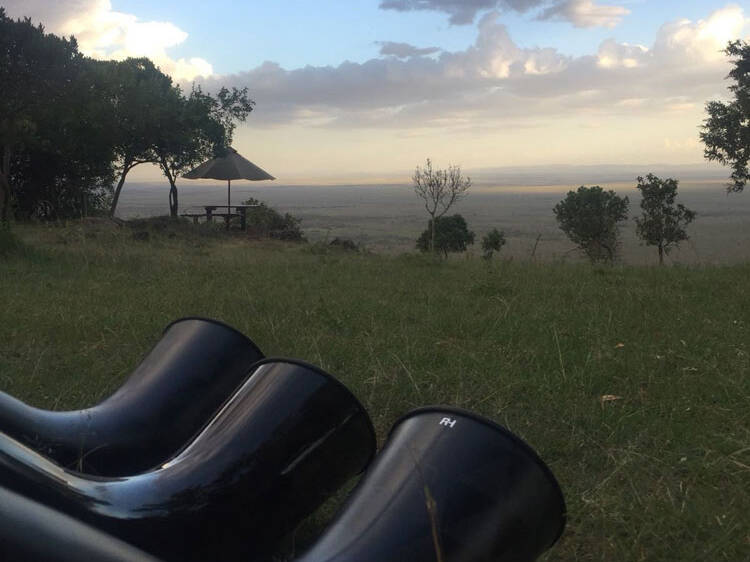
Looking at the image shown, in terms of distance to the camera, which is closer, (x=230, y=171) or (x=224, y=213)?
(x=230, y=171)

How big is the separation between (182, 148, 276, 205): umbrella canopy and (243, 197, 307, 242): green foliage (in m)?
1.18

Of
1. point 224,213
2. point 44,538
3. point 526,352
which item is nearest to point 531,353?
point 526,352

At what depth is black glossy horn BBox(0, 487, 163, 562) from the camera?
941 millimetres

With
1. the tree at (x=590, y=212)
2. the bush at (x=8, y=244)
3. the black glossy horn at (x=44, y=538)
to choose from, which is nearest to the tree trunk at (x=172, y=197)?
the bush at (x=8, y=244)

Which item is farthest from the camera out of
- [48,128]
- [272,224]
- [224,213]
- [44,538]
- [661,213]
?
[661,213]

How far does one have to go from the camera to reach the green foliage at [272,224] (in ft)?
63.2

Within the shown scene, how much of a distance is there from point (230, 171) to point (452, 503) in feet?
67.2

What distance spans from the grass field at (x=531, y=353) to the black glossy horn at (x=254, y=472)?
498mm

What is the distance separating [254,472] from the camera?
1818 millimetres

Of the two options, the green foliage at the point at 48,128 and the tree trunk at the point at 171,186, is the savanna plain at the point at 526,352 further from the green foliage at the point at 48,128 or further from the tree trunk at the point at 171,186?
the tree trunk at the point at 171,186

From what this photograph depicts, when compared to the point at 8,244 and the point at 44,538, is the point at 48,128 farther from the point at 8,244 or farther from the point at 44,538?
the point at 44,538

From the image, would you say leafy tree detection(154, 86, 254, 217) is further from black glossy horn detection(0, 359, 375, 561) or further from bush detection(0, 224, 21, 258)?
black glossy horn detection(0, 359, 375, 561)

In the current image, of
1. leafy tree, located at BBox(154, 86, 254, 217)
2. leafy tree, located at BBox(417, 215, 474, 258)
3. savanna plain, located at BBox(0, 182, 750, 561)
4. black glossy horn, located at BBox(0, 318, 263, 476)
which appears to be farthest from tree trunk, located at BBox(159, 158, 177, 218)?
black glossy horn, located at BBox(0, 318, 263, 476)

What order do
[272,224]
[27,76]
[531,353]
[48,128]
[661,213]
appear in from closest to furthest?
[531,353], [27,76], [48,128], [272,224], [661,213]
